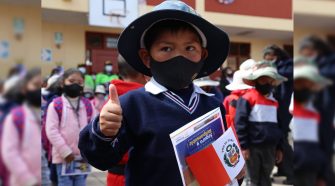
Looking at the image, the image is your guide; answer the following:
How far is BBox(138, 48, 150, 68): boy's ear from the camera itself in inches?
51.3

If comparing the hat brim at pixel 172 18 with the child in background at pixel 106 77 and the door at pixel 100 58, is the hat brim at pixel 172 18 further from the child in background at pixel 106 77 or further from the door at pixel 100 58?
the door at pixel 100 58

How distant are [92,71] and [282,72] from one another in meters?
8.43

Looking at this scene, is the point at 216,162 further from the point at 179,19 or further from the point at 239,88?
the point at 239,88

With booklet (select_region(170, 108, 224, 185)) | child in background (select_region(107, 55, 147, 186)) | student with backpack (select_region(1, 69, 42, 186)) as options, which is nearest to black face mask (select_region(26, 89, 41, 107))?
student with backpack (select_region(1, 69, 42, 186))

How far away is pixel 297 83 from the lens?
0.44m

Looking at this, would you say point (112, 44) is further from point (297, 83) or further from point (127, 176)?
point (297, 83)

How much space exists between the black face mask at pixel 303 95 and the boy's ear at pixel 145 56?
0.89 m

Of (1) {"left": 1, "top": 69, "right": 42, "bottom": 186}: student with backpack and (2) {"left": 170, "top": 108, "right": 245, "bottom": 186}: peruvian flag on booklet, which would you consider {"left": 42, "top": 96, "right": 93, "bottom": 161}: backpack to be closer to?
(2) {"left": 170, "top": 108, "right": 245, "bottom": 186}: peruvian flag on booklet

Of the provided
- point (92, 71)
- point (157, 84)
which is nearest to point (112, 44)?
point (92, 71)

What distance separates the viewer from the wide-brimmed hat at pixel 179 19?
118cm

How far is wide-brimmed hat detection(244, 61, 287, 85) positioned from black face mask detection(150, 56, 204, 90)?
2329mm

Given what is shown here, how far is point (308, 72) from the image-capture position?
0.42 m

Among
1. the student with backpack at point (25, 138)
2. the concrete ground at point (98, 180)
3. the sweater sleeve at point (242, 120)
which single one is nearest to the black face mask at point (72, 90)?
the sweater sleeve at point (242, 120)

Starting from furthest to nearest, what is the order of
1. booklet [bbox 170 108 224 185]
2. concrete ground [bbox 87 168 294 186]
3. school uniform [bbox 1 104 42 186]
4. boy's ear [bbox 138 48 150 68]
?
concrete ground [bbox 87 168 294 186], boy's ear [bbox 138 48 150 68], booklet [bbox 170 108 224 185], school uniform [bbox 1 104 42 186]
